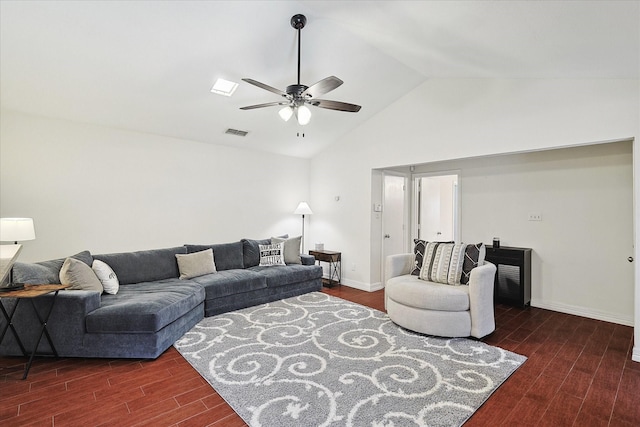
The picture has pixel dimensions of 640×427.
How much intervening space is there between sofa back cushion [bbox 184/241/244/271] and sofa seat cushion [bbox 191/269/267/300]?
0.68 ft

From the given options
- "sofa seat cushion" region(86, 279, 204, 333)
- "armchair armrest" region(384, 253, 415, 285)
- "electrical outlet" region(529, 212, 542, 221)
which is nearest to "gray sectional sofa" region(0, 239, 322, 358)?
"sofa seat cushion" region(86, 279, 204, 333)

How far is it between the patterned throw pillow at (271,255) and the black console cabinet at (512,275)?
3.22 meters

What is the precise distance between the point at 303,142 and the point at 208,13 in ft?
10.5

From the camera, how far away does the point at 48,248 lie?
13.0 feet

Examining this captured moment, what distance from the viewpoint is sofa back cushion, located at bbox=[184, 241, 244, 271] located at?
4.74 m

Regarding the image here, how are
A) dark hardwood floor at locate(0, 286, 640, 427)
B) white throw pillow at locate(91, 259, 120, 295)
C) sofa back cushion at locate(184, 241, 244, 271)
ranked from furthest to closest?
sofa back cushion at locate(184, 241, 244, 271)
white throw pillow at locate(91, 259, 120, 295)
dark hardwood floor at locate(0, 286, 640, 427)

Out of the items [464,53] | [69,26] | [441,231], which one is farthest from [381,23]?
[441,231]

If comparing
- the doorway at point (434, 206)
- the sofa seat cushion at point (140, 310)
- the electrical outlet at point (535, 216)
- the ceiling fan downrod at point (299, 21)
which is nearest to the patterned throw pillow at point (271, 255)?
the sofa seat cushion at point (140, 310)

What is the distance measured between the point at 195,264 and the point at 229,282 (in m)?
0.61

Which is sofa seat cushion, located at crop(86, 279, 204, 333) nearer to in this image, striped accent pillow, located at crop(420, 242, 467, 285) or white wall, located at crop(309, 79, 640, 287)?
striped accent pillow, located at crop(420, 242, 467, 285)

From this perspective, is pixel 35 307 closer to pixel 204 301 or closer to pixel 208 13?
pixel 204 301

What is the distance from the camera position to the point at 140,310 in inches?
116

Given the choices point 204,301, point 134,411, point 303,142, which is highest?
point 303,142

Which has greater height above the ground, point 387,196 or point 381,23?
point 381,23
